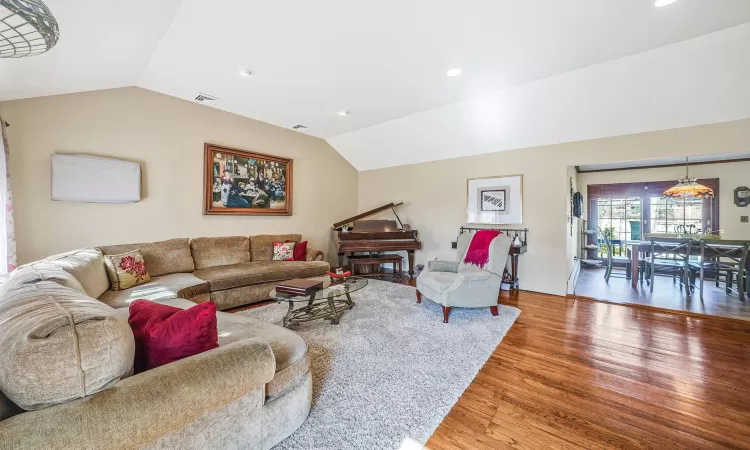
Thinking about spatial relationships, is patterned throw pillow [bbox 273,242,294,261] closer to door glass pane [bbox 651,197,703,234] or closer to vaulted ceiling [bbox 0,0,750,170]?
vaulted ceiling [bbox 0,0,750,170]

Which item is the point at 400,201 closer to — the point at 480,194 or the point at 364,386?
the point at 480,194

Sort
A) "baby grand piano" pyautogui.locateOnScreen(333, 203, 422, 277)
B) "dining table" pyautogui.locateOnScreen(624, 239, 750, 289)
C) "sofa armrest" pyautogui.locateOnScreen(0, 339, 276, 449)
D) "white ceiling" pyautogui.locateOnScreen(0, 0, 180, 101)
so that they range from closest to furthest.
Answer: "sofa armrest" pyautogui.locateOnScreen(0, 339, 276, 449), "white ceiling" pyautogui.locateOnScreen(0, 0, 180, 101), "dining table" pyautogui.locateOnScreen(624, 239, 750, 289), "baby grand piano" pyautogui.locateOnScreen(333, 203, 422, 277)

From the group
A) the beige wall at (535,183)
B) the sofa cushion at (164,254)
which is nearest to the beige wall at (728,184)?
the beige wall at (535,183)

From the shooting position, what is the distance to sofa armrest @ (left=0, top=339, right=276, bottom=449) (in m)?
0.75

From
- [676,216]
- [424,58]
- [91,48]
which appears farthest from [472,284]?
[676,216]

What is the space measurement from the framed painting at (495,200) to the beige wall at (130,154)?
322 cm

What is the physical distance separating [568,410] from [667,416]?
57 cm

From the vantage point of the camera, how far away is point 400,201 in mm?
6066

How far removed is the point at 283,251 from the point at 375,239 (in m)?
1.62

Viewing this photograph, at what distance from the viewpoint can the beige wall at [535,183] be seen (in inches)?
136

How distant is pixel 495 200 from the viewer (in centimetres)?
488

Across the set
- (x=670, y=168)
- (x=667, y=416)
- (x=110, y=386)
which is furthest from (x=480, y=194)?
(x=110, y=386)

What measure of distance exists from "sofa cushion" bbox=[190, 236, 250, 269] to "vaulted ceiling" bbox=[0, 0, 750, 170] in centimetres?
196

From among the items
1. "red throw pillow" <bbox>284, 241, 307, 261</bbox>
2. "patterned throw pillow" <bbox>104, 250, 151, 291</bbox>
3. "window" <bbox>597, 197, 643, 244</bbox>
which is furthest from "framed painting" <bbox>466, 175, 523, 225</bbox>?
"patterned throw pillow" <bbox>104, 250, 151, 291</bbox>
